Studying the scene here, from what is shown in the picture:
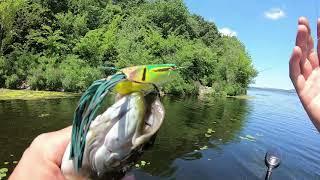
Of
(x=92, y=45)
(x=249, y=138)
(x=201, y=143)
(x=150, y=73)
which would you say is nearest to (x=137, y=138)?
(x=150, y=73)

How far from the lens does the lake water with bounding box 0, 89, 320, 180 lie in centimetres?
1098

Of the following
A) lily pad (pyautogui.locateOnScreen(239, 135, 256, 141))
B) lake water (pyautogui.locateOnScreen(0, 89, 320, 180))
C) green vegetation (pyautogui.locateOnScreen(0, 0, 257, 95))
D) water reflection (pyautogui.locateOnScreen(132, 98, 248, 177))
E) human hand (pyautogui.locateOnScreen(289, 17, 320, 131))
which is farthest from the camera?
green vegetation (pyautogui.locateOnScreen(0, 0, 257, 95))

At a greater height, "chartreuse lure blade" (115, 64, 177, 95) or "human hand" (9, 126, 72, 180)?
"chartreuse lure blade" (115, 64, 177, 95)

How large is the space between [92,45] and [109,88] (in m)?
34.4

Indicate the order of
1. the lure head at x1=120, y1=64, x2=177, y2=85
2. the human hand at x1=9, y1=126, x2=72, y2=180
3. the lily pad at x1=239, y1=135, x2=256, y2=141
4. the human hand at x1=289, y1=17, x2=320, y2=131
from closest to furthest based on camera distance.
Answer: the lure head at x1=120, y1=64, x2=177, y2=85 < the human hand at x1=9, y1=126, x2=72, y2=180 < the human hand at x1=289, y1=17, x2=320, y2=131 < the lily pad at x1=239, y1=135, x2=256, y2=141

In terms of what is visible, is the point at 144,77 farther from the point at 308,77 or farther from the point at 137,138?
the point at 308,77

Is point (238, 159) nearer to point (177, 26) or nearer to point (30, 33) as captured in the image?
point (30, 33)

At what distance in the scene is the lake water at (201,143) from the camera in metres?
11.0

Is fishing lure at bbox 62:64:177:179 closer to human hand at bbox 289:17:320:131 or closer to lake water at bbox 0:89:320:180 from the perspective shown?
human hand at bbox 289:17:320:131

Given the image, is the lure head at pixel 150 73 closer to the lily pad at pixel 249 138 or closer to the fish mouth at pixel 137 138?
the fish mouth at pixel 137 138

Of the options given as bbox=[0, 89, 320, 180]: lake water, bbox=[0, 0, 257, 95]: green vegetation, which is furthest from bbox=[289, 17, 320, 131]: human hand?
bbox=[0, 0, 257, 95]: green vegetation

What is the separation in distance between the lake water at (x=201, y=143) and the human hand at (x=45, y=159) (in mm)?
8055

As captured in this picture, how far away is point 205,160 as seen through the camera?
12.1m

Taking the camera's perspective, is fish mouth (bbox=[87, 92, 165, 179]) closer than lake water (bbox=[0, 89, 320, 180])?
Yes
